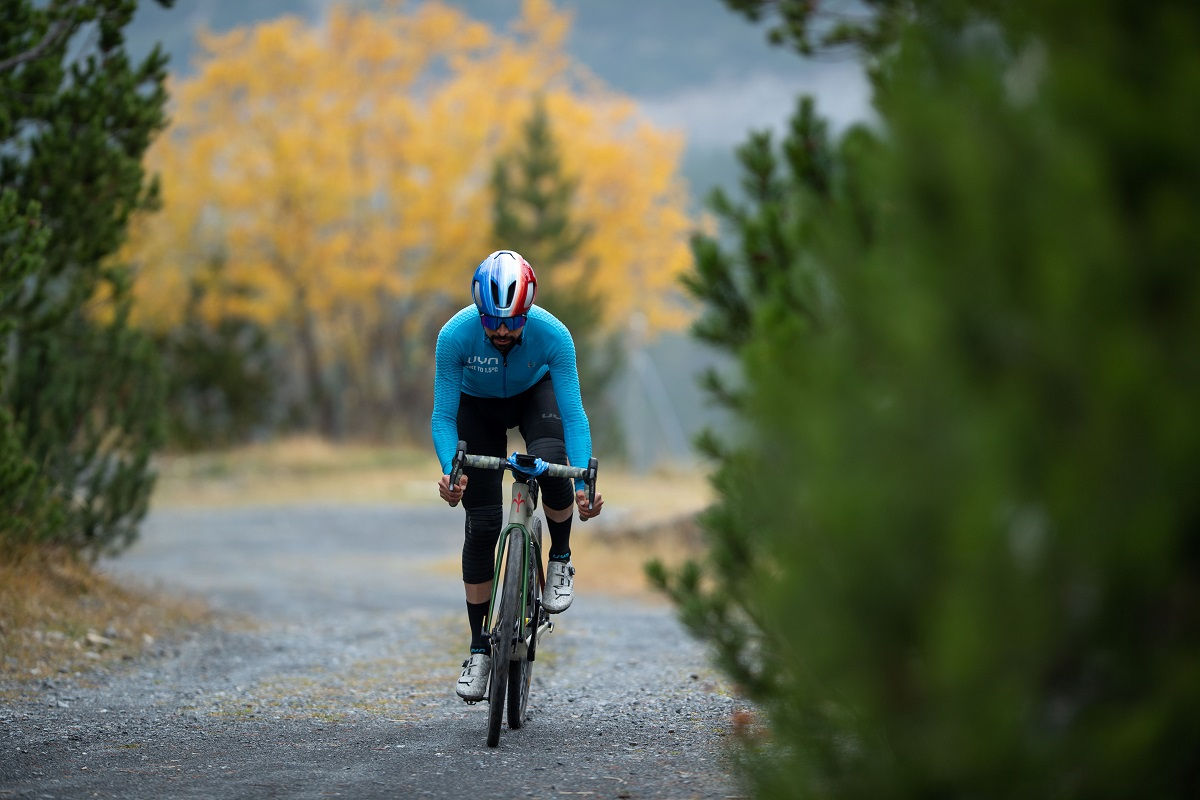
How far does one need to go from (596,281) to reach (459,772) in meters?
35.3

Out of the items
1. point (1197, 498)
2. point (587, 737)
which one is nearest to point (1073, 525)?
point (1197, 498)

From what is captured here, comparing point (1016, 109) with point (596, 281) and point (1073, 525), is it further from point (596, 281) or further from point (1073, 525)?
point (596, 281)

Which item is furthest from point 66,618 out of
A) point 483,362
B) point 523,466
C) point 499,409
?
point 523,466

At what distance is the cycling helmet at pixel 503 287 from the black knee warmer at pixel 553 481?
731mm

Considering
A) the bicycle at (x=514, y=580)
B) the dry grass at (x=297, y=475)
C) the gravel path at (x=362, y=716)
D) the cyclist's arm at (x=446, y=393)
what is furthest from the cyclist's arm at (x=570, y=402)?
the dry grass at (x=297, y=475)

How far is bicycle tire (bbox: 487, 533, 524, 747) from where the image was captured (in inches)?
210

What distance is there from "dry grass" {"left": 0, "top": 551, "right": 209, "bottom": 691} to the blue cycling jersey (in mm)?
3257

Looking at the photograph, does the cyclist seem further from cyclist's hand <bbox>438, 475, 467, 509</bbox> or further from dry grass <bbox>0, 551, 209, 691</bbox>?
dry grass <bbox>0, 551, 209, 691</bbox>

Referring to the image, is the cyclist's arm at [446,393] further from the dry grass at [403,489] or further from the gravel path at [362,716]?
the dry grass at [403,489]

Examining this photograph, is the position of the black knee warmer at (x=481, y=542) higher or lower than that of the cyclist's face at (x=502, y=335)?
lower

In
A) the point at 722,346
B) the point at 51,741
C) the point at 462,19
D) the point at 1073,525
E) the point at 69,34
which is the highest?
the point at 462,19

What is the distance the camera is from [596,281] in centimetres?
3972

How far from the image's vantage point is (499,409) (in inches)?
242

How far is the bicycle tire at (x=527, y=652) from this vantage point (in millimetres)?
5672
